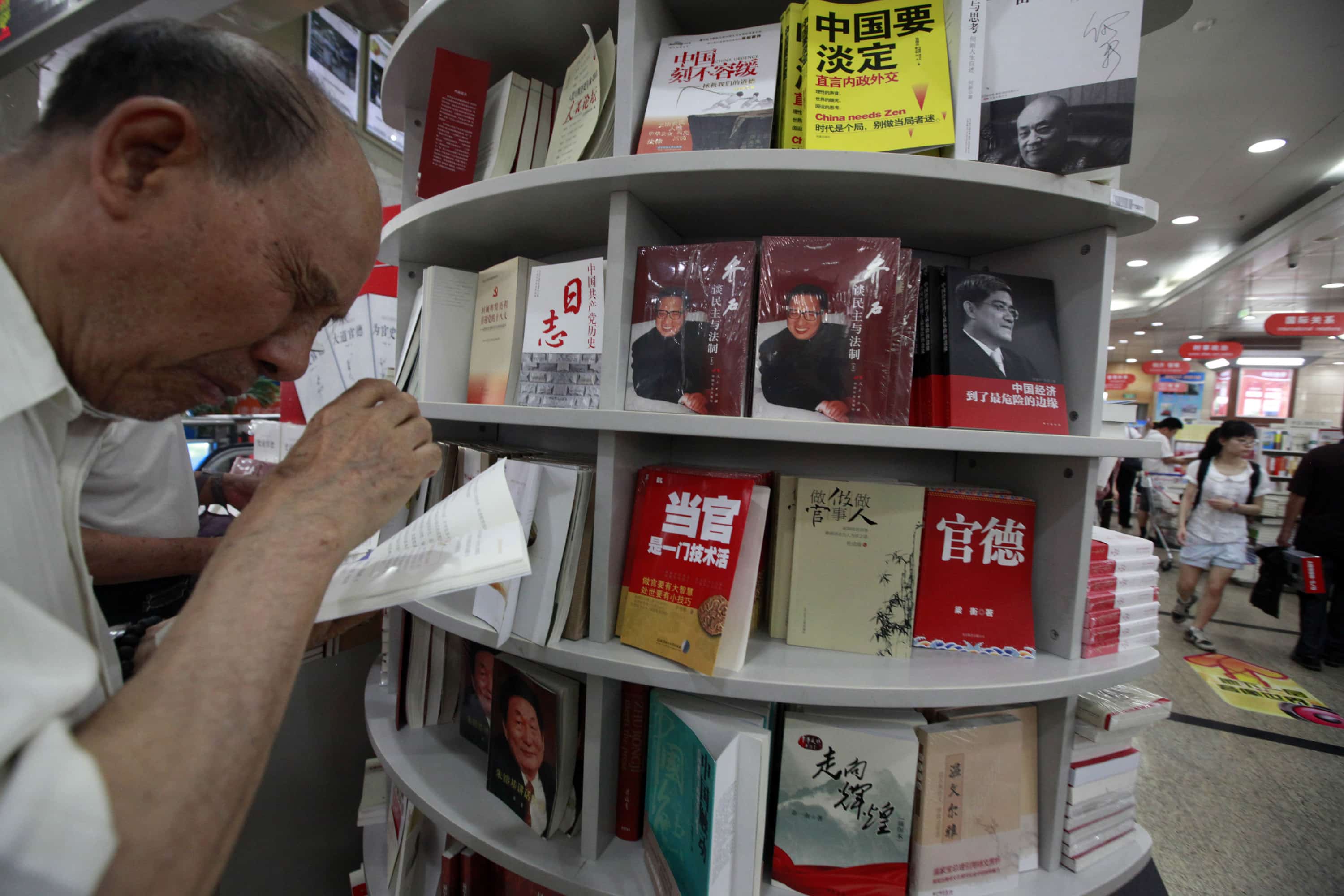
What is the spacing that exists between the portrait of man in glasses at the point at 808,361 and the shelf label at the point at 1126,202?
517mm

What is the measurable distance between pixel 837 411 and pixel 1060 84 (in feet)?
2.17

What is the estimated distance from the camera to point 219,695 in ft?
1.42

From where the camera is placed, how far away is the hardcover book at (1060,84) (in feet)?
3.04

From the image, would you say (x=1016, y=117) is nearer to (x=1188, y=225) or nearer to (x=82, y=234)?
(x=82, y=234)

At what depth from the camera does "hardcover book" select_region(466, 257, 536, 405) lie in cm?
122

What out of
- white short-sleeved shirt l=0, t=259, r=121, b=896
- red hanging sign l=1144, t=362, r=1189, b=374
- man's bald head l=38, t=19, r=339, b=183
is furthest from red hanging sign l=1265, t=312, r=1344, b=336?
white short-sleeved shirt l=0, t=259, r=121, b=896

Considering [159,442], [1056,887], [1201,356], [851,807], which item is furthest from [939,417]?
[1201,356]

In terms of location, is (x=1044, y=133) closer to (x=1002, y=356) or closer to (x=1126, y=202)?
(x=1126, y=202)

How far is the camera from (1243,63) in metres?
3.57

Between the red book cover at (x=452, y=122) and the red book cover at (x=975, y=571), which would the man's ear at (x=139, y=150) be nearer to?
the red book cover at (x=452, y=122)

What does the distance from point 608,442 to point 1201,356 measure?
13556mm

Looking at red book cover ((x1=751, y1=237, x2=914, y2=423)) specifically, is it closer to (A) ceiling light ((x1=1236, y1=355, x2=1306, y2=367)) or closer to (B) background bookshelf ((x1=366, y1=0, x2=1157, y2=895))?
(B) background bookshelf ((x1=366, y1=0, x2=1157, y2=895))

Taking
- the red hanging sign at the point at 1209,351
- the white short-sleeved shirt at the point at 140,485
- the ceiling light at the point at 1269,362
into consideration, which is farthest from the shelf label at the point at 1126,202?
the ceiling light at the point at 1269,362

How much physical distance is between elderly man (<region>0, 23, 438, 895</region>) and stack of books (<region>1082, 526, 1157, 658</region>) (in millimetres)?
1252
